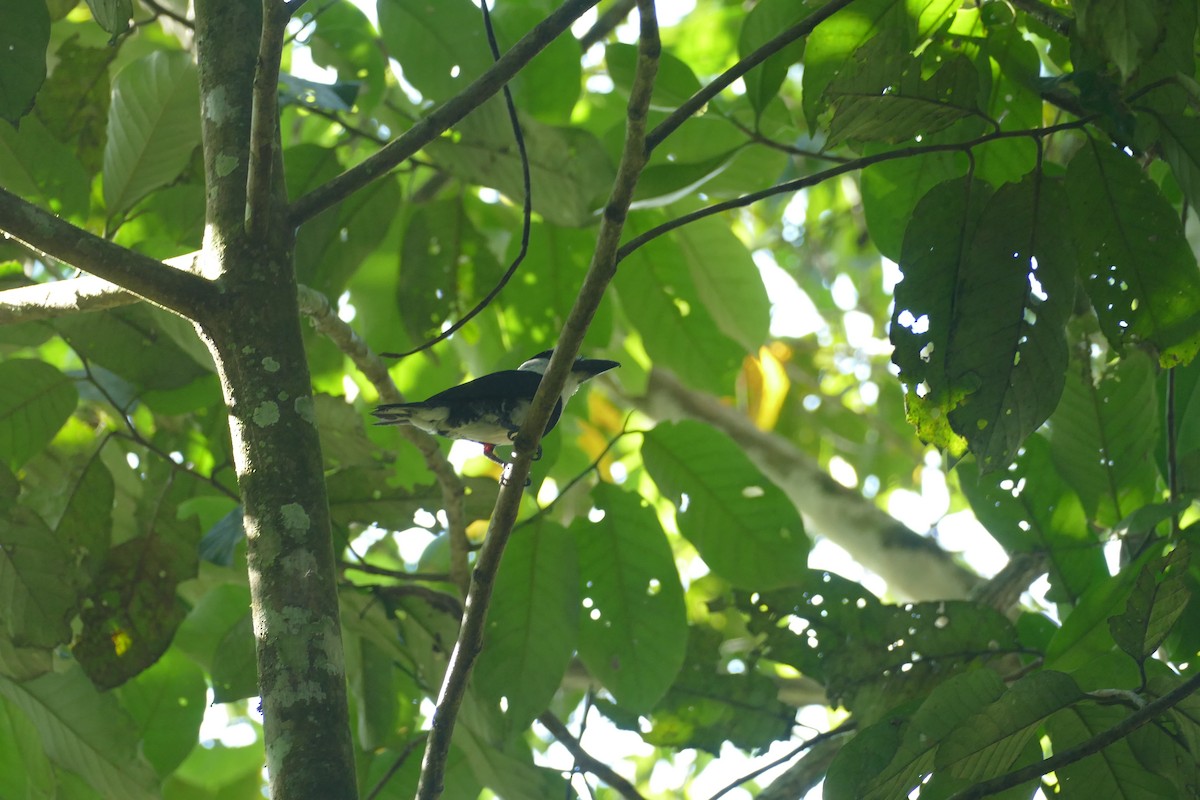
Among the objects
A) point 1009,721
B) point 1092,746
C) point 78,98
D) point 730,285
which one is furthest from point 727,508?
point 78,98

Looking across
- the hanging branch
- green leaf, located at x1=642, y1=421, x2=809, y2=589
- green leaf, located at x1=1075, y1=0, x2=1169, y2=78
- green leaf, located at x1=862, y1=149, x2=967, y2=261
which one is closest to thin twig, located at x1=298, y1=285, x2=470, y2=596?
green leaf, located at x1=642, y1=421, x2=809, y2=589

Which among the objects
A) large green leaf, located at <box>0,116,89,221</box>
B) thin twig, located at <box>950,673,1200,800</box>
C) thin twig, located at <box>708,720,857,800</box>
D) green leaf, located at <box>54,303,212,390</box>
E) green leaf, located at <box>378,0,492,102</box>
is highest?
green leaf, located at <box>378,0,492,102</box>

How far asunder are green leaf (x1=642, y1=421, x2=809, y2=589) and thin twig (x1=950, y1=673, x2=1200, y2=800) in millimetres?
1031

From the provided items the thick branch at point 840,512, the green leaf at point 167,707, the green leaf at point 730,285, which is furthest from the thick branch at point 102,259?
the thick branch at point 840,512

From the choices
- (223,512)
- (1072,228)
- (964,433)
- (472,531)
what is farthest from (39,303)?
(472,531)

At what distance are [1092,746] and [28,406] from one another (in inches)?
93.7

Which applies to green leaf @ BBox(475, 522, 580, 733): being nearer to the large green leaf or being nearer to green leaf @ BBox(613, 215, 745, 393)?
green leaf @ BBox(613, 215, 745, 393)

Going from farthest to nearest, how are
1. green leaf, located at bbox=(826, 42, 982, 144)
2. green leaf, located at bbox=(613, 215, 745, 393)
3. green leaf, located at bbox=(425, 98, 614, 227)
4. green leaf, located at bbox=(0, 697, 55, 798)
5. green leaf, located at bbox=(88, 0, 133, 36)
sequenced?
green leaf, located at bbox=(613, 215, 745, 393)
green leaf, located at bbox=(425, 98, 614, 227)
green leaf, located at bbox=(0, 697, 55, 798)
green leaf, located at bbox=(88, 0, 133, 36)
green leaf, located at bbox=(826, 42, 982, 144)

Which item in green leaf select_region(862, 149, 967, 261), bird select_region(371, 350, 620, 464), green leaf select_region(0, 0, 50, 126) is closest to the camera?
green leaf select_region(0, 0, 50, 126)

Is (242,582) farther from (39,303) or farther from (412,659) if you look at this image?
(39,303)

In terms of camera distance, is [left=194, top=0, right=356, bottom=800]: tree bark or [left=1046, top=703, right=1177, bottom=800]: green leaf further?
[left=1046, top=703, right=1177, bottom=800]: green leaf

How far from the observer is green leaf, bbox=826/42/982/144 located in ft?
5.69

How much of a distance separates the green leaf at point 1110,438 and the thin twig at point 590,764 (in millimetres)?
1261

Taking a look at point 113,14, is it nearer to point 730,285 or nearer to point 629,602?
point 629,602
